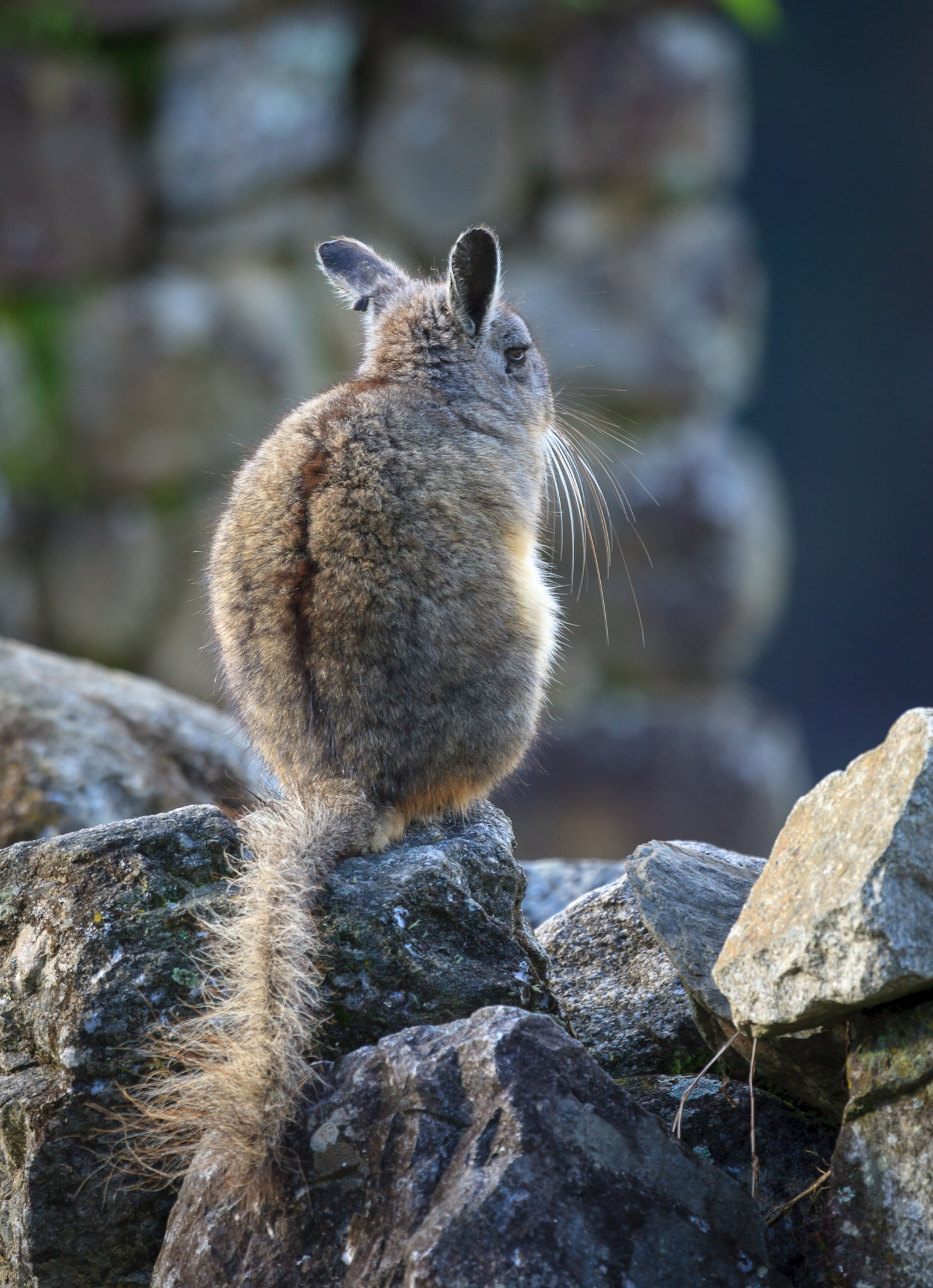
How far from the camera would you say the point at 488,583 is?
12.5 ft

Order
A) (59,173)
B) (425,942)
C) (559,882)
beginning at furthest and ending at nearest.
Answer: (59,173) < (559,882) < (425,942)

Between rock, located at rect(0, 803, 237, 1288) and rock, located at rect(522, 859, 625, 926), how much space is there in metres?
2.09

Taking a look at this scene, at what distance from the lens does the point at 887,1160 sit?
2547 millimetres

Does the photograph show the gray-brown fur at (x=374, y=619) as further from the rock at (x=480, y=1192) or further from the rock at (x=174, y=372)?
the rock at (x=174, y=372)

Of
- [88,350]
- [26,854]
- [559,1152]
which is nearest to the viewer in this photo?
[559,1152]

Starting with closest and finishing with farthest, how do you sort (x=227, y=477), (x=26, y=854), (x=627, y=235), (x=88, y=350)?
(x=26, y=854) < (x=227, y=477) < (x=88, y=350) < (x=627, y=235)

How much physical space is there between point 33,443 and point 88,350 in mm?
851

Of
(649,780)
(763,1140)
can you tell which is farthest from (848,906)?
(649,780)

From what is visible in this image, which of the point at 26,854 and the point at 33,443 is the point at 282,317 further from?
the point at 26,854

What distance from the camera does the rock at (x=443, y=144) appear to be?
1036cm

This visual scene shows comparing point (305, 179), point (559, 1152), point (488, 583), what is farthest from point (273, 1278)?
point (305, 179)

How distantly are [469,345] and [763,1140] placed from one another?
2743 millimetres

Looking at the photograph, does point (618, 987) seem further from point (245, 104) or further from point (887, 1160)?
point (245, 104)

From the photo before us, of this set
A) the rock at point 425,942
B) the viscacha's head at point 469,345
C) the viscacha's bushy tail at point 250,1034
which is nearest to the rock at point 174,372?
the viscacha's head at point 469,345
